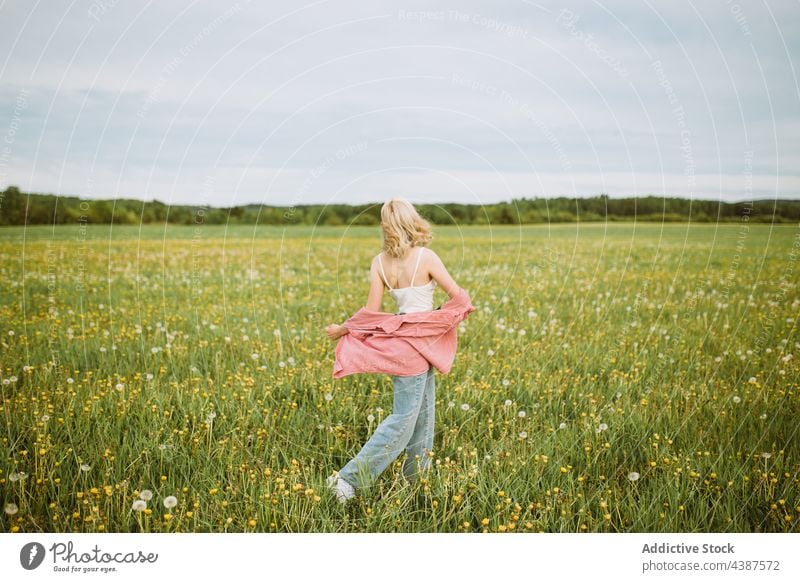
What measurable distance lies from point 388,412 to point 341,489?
3.13ft

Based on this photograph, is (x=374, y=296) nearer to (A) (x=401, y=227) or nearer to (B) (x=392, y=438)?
(A) (x=401, y=227)

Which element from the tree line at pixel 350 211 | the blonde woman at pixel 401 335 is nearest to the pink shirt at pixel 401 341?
the blonde woman at pixel 401 335

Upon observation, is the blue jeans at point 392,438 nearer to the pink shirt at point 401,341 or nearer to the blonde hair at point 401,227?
the pink shirt at point 401,341

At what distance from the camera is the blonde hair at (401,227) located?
341cm

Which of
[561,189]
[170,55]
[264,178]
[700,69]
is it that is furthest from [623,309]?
[170,55]

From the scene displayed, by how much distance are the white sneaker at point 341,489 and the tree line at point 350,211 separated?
8.26 feet

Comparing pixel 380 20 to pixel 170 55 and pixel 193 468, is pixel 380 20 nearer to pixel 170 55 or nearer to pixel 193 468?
pixel 170 55

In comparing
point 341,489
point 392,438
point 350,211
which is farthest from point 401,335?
point 350,211

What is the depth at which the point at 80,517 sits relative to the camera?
339 cm

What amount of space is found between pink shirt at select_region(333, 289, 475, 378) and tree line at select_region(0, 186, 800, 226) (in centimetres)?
192

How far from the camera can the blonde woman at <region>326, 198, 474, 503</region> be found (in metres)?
3.47

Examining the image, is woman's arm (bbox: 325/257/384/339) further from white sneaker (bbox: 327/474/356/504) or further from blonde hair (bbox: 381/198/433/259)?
white sneaker (bbox: 327/474/356/504)

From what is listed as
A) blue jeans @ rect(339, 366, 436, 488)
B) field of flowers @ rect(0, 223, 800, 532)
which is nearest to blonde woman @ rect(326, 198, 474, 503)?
blue jeans @ rect(339, 366, 436, 488)

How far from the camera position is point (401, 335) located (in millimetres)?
3498
